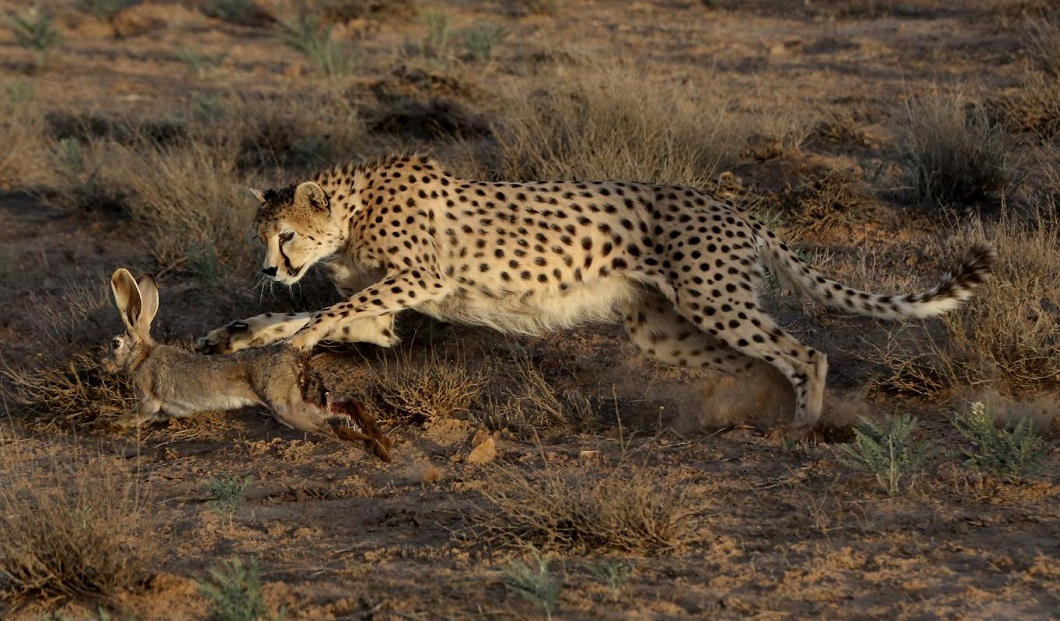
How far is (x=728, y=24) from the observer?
1439 cm

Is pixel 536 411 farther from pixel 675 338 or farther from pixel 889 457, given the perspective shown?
pixel 889 457

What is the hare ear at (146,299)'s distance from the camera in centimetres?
618

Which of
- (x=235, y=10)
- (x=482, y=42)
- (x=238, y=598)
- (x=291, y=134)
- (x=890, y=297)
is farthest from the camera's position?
(x=235, y=10)

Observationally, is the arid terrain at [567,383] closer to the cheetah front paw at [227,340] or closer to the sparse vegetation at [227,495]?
the sparse vegetation at [227,495]

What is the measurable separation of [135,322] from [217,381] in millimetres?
555

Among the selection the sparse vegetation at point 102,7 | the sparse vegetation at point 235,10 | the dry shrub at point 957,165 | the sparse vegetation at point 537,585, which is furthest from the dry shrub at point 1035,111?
the sparse vegetation at point 102,7

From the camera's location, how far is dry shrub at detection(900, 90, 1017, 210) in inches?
325

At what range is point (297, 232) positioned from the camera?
609cm

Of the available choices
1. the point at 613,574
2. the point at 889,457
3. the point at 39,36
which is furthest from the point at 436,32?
the point at 613,574

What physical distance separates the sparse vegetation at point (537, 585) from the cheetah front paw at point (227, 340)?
241 cm

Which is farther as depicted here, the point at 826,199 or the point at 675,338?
the point at 826,199

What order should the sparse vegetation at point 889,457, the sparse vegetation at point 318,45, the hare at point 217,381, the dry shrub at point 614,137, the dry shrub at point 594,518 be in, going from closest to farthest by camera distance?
the dry shrub at point 594,518 → the sparse vegetation at point 889,457 → the hare at point 217,381 → the dry shrub at point 614,137 → the sparse vegetation at point 318,45

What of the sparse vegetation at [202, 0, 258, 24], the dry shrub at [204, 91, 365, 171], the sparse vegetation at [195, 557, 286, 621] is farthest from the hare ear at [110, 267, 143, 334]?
the sparse vegetation at [202, 0, 258, 24]

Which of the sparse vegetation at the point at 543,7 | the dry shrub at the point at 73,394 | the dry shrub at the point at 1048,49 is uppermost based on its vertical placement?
the dry shrub at the point at 1048,49
